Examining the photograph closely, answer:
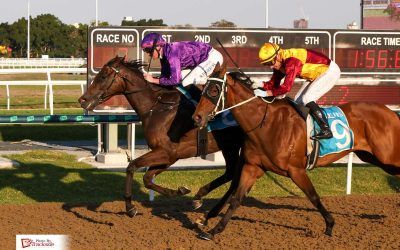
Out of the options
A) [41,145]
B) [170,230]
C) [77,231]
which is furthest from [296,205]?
[41,145]

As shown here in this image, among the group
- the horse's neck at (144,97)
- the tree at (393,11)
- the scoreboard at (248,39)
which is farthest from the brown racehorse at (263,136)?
the tree at (393,11)

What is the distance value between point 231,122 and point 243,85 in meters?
1.04

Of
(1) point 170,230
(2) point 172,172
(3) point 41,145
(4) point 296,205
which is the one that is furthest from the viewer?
(3) point 41,145

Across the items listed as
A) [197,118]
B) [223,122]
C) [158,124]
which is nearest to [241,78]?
[197,118]

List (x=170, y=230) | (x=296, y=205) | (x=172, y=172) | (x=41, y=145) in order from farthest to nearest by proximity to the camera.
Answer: (x=41, y=145), (x=172, y=172), (x=296, y=205), (x=170, y=230)

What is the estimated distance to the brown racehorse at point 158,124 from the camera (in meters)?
8.12

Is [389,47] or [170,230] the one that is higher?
[389,47]

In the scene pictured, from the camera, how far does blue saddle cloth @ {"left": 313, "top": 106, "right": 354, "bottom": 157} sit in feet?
25.2

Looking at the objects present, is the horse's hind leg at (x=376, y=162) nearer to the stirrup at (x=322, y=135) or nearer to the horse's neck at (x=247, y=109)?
the stirrup at (x=322, y=135)

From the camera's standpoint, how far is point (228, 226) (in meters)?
7.95

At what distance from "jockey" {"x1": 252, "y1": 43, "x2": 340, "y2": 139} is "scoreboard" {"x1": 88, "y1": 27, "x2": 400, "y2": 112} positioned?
12.2 feet

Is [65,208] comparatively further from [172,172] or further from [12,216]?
[172,172]

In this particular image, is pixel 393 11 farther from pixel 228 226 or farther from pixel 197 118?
pixel 197 118

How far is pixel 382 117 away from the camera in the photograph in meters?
7.94
